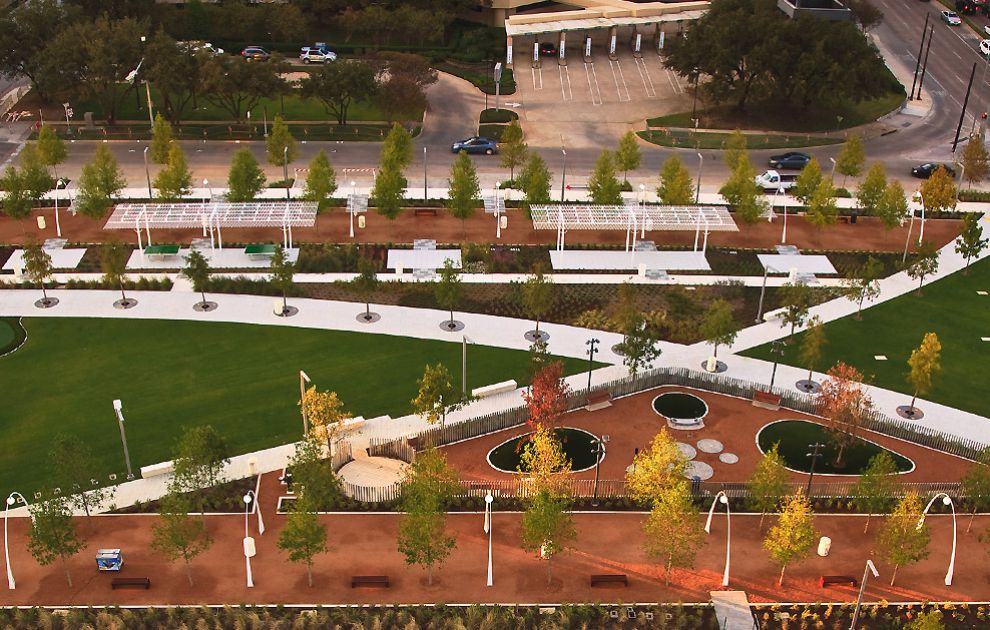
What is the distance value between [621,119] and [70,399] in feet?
198

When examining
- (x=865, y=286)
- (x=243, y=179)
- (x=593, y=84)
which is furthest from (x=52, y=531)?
(x=593, y=84)

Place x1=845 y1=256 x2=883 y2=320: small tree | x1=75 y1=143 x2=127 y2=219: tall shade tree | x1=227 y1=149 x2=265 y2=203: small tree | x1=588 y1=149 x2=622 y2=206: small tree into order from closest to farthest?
x1=845 y1=256 x2=883 y2=320: small tree → x1=75 y1=143 x2=127 y2=219: tall shade tree → x1=227 y1=149 x2=265 y2=203: small tree → x1=588 y1=149 x2=622 y2=206: small tree

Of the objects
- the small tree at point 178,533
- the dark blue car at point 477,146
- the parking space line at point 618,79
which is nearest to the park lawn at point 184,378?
the small tree at point 178,533

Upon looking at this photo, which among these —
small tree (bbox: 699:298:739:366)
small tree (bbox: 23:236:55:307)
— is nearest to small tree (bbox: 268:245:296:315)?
small tree (bbox: 23:236:55:307)

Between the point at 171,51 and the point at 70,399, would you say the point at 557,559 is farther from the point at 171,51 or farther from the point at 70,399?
the point at 171,51

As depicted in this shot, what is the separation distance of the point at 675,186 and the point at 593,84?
116 feet

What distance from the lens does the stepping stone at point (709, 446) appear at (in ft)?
177

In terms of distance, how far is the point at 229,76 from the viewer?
301 ft

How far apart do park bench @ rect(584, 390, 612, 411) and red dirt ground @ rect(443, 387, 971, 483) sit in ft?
0.94

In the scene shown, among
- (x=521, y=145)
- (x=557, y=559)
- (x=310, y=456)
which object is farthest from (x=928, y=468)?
(x=521, y=145)

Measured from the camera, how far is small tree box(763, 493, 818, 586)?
4403 cm

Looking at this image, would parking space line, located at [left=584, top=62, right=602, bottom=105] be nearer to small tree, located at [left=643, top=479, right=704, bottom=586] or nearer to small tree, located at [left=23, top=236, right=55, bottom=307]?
small tree, located at [left=23, top=236, right=55, bottom=307]

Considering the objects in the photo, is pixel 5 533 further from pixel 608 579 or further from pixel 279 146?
pixel 279 146

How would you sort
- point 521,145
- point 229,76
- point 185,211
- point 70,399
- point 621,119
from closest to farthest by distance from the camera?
point 70,399 < point 185,211 < point 521,145 < point 229,76 < point 621,119
